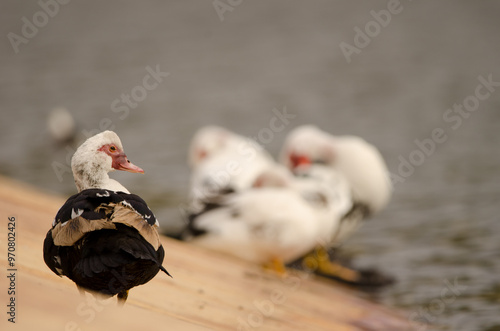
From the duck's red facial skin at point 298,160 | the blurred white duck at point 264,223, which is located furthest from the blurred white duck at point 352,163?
the blurred white duck at point 264,223

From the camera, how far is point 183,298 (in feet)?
13.1

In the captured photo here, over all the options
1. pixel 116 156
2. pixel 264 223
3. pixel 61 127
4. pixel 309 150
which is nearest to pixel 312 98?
pixel 61 127

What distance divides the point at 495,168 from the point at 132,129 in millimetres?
5226

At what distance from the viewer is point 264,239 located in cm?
571

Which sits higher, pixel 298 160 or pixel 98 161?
pixel 298 160

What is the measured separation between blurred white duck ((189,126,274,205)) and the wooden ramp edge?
1.00m

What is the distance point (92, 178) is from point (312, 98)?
10379 millimetres

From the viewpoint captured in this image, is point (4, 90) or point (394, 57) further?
point (394, 57)

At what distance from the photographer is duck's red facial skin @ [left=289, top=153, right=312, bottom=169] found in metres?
7.45

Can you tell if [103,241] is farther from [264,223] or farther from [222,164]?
[222,164]

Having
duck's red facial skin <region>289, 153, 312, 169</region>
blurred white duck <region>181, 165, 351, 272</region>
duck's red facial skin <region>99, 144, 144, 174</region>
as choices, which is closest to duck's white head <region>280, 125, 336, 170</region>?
duck's red facial skin <region>289, 153, 312, 169</region>

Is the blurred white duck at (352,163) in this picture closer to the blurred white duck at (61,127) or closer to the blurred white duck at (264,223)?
the blurred white duck at (264,223)

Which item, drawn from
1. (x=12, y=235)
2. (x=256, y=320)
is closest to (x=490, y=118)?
(x=256, y=320)

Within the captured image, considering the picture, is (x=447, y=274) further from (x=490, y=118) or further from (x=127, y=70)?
(x=127, y=70)
